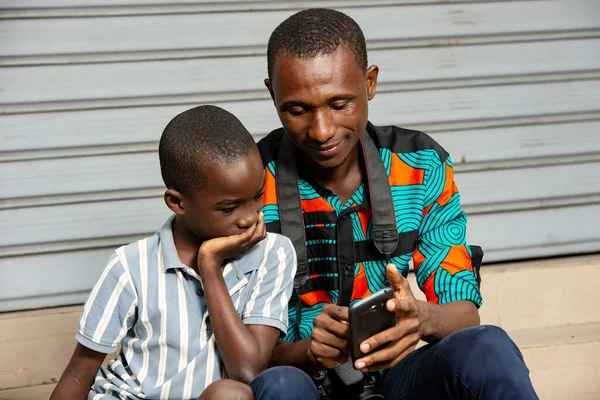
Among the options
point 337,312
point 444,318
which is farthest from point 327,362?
point 444,318

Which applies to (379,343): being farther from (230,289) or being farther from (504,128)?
(504,128)

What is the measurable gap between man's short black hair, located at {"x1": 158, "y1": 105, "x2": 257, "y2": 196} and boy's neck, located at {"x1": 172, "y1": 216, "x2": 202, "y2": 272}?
0.15m

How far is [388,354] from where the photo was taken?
2.24 m

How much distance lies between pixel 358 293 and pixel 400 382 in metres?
0.39

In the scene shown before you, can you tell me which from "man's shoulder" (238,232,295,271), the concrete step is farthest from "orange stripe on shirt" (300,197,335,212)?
the concrete step

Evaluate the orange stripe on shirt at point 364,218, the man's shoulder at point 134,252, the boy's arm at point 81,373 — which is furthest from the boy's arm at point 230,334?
the orange stripe on shirt at point 364,218

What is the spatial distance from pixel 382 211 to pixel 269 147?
488 millimetres

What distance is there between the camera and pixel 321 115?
2.51 meters

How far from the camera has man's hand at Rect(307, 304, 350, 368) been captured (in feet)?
7.37

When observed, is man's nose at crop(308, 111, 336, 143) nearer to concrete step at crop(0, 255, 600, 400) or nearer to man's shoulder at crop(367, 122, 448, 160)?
man's shoulder at crop(367, 122, 448, 160)

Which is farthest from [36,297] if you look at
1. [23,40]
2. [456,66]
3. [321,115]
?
[456,66]

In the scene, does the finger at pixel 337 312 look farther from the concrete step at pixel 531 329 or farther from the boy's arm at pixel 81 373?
the concrete step at pixel 531 329

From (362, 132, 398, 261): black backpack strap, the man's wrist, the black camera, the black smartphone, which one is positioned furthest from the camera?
(362, 132, 398, 261): black backpack strap

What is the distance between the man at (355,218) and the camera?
232 cm
